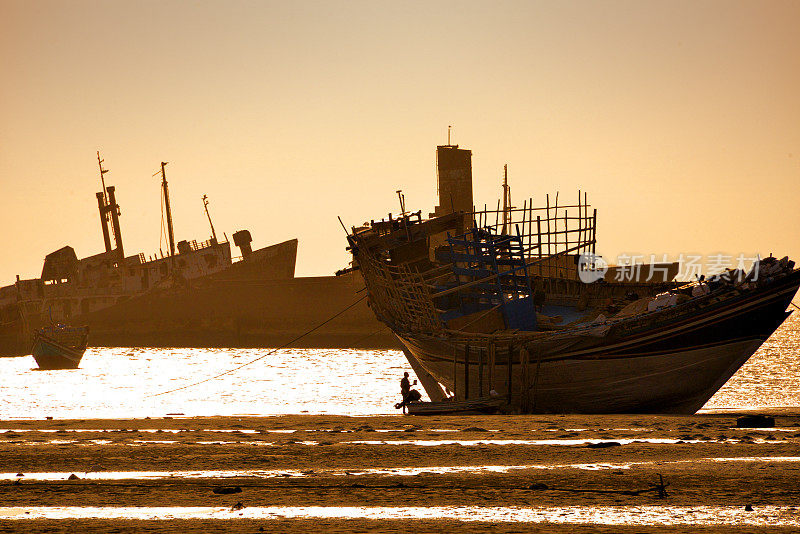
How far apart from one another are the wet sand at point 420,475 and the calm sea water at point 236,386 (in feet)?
51.8

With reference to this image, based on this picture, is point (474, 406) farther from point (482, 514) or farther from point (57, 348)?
point (57, 348)

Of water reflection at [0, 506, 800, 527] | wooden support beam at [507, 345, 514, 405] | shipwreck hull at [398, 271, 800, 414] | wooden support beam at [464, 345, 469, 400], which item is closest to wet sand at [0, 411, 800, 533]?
water reflection at [0, 506, 800, 527]

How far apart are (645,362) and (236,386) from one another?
29688mm

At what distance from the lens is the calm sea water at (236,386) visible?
109ft

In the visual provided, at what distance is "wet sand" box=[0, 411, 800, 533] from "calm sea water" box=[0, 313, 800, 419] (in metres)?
15.8

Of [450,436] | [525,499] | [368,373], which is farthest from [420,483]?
[368,373]

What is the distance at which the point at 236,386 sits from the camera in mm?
47500

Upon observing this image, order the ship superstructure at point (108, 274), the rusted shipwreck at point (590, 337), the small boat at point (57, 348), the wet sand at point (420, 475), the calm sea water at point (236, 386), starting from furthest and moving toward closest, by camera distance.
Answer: the ship superstructure at point (108, 274) < the small boat at point (57, 348) < the calm sea water at point (236, 386) < the rusted shipwreck at point (590, 337) < the wet sand at point (420, 475)

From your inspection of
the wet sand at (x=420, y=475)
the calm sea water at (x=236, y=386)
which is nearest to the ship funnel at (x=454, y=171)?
the calm sea water at (x=236, y=386)

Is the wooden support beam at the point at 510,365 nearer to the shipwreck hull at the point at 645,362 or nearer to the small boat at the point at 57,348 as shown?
the shipwreck hull at the point at 645,362

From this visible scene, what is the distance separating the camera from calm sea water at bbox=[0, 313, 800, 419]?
33.3 m

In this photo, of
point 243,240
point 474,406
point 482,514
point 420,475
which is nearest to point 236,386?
point 474,406

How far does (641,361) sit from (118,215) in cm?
7424

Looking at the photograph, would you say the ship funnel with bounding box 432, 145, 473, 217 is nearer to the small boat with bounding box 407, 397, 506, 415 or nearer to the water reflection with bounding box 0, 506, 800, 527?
the small boat with bounding box 407, 397, 506, 415
